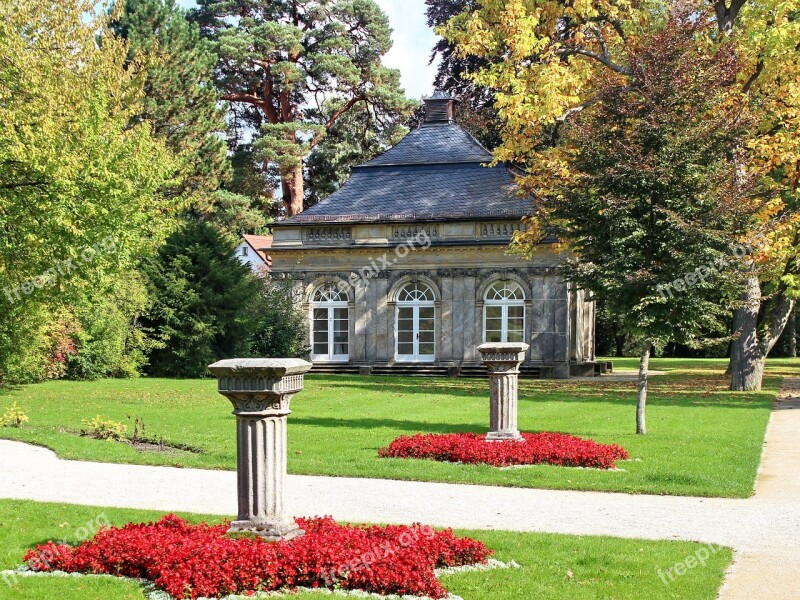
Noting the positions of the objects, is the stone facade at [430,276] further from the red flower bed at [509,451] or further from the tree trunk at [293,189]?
the red flower bed at [509,451]

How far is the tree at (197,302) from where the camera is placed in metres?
30.9

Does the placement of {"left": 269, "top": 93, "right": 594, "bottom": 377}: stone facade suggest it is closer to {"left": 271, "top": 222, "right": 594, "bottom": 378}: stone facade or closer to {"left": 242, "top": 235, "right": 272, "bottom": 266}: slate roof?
{"left": 271, "top": 222, "right": 594, "bottom": 378}: stone facade

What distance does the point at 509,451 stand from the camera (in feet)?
44.0

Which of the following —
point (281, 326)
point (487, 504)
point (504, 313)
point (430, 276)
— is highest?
point (430, 276)

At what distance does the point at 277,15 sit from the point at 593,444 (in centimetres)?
4009

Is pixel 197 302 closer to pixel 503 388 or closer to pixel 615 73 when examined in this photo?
pixel 615 73

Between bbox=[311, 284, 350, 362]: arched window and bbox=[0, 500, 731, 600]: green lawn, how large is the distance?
→ 26.3 m

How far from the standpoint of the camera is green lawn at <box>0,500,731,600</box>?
683 centimetres

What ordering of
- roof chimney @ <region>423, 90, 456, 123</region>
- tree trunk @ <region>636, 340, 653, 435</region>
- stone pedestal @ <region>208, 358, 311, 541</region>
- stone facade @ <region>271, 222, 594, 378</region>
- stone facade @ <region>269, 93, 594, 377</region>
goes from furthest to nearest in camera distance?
roof chimney @ <region>423, 90, 456, 123</region> < stone facade @ <region>269, 93, 594, 377</region> < stone facade @ <region>271, 222, 594, 378</region> < tree trunk @ <region>636, 340, 653, 435</region> < stone pedestal @ <region>208, 358, 311, 541</region>

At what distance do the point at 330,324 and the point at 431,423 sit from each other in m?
17.9

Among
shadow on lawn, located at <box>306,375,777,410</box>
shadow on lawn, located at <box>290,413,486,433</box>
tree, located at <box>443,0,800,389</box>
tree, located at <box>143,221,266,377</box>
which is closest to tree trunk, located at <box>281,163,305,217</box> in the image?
tree, located at <box>143,221,266,377</box>

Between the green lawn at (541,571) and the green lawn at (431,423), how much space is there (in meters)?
3.15

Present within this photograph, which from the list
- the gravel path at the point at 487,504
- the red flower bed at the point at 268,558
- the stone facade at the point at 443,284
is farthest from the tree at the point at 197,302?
the red flower bed at the point at 268,558

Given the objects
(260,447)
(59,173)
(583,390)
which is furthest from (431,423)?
(260,447)
